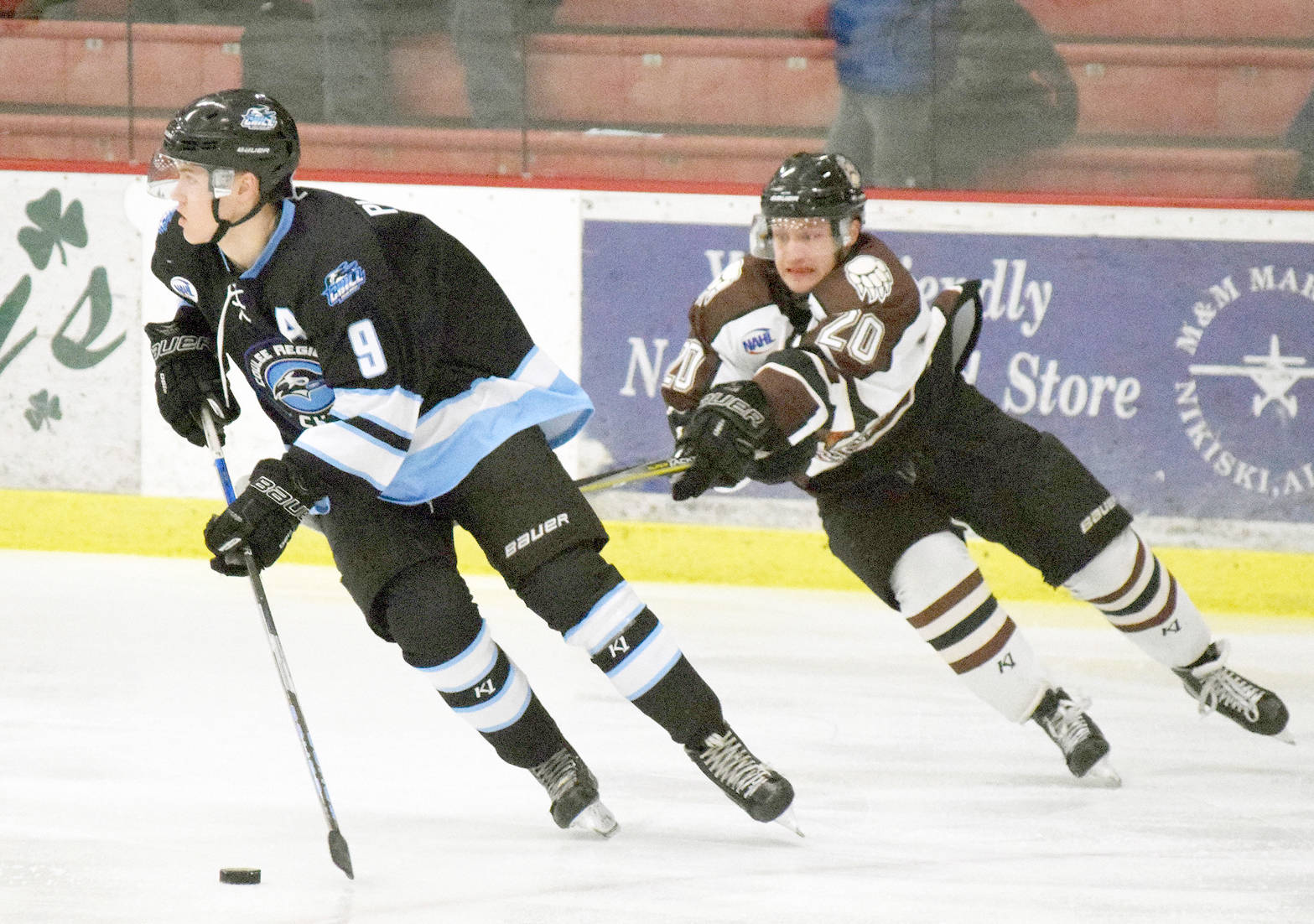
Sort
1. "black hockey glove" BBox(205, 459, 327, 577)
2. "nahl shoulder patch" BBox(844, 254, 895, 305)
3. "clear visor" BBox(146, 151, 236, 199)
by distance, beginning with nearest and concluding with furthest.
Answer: "black hockey glove" BBox(205, 459, 327, 577) → "clear visor" BBox(146, 151, 236, 199) → "nahl shoulder patch" BBox(844, 254, 895, 305)

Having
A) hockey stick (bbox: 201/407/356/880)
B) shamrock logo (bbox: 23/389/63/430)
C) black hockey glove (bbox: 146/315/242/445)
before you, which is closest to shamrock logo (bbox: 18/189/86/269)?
shamrock logo (bbox: 23/389/63/430)

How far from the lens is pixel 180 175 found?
255cm

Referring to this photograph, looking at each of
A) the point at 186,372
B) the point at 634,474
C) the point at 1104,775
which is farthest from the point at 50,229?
the point at 1104,775

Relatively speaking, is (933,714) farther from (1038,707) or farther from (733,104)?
(733,104)

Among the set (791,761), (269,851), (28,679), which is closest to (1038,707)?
(791,761)

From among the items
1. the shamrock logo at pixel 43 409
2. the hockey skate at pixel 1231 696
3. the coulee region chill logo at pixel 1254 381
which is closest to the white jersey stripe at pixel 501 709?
the hockey skate at pixel 1231 696

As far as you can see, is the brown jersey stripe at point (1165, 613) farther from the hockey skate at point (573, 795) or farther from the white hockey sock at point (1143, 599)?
the hockey skate at point (573, 795)

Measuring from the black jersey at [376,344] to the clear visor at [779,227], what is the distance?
0.45 meters

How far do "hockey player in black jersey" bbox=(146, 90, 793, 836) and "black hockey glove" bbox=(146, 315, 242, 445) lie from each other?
13 centimetres

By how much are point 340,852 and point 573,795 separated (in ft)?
1.22

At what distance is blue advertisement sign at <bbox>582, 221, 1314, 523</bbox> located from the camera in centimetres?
432

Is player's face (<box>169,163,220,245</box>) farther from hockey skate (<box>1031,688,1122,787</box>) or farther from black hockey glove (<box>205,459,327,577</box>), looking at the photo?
hockey skate (<box>1031,688,1122,787</box>)

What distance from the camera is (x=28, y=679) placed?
3586 mm

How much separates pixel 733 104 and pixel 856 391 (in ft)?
6.84
